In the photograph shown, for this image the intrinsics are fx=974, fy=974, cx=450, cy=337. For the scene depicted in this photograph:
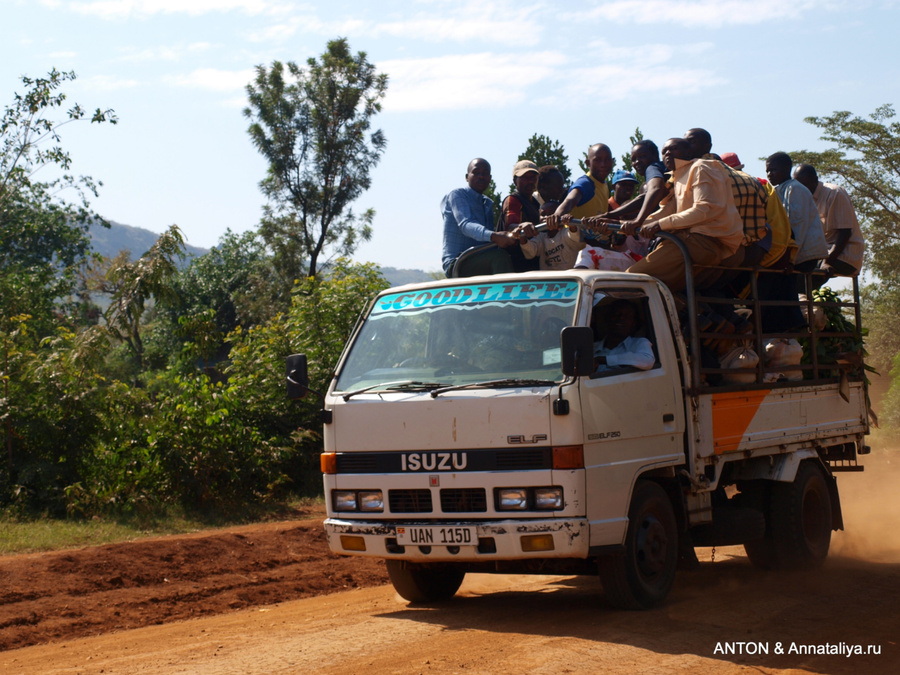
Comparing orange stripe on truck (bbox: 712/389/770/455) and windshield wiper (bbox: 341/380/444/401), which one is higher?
windshield wiper (bbox: 341/380/444/401)

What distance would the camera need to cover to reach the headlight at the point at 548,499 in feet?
18.3

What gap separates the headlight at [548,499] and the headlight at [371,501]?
3.29ft

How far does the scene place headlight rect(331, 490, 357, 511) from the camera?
614cm

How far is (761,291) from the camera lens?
8.09 meters

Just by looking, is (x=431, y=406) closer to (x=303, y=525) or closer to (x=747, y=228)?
(x=747, y=228)

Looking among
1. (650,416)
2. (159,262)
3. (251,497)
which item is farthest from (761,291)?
(159,262)

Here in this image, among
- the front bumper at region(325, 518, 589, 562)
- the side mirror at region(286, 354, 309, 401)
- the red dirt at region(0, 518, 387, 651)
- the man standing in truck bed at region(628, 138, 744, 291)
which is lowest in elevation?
the red dirt at region(0, 518, 387, 651)

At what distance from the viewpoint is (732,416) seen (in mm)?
6918

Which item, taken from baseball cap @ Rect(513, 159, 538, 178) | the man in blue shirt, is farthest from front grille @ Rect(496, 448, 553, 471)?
baseball cap @ Rect(513, 159, 538, 178)

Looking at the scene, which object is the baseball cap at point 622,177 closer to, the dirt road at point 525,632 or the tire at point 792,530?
the tire at point 792,530

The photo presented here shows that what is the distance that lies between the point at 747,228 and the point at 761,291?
89cm

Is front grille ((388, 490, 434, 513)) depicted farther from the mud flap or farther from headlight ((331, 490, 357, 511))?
the mud flap

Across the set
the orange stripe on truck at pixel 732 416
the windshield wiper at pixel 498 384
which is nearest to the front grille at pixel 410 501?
the windshield wiper at pixel 498 384

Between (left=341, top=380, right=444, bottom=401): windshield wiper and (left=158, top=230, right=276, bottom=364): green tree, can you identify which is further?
(left=158, top=230, right=276, bottom=364): green tree
